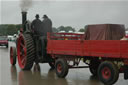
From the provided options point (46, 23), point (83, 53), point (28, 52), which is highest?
point (46, 23)

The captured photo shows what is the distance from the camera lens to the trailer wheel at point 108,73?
6.64 m

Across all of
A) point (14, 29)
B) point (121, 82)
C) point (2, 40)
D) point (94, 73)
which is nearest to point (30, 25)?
point (94, 73)

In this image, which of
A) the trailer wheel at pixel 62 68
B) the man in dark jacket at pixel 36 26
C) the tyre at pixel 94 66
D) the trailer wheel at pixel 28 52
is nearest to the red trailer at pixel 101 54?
the trailer wheel at pixel 62 68

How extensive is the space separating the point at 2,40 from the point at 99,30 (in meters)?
24.1

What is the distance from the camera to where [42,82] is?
7691 millimetres

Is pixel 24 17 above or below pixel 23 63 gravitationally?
above

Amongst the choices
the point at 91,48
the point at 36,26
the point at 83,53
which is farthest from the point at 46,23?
the point at 91,48

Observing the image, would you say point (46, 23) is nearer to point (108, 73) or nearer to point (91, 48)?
point (91, 48)

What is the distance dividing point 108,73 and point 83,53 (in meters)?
1.09

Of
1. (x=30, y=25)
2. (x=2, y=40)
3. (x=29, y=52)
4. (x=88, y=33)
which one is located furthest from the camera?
(x=2, y=40)

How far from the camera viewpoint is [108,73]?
688 centimetres

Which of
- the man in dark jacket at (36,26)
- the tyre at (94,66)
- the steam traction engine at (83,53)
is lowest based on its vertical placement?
the tyre at (94,66)

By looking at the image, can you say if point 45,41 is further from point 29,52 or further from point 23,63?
point 23,63

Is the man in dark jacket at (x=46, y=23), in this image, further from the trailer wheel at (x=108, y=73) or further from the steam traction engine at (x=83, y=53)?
the trailer wheel at (x=108, y=73)
